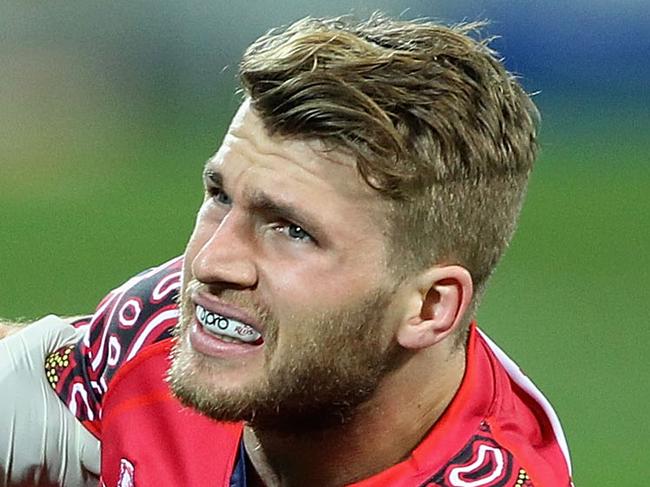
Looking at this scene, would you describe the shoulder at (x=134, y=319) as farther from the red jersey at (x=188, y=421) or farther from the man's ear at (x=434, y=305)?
the man's ear at (x=434, y=305)

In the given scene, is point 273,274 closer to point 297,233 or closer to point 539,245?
point 297,233

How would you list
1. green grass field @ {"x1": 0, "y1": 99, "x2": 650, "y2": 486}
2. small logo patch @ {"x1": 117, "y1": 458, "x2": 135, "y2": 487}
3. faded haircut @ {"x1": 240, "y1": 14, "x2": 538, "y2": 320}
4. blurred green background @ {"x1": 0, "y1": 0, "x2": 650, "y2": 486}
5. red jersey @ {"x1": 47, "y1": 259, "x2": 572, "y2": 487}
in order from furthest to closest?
blurred green background @ {"x1": 0, "y1": 0, "x2": 650, "y2": 486}, green grass field @ {"x1": 0, "y1": 99, "x2": 650, "y2": 486}, small logo patch @ {"x1": 117, "y1": 458, "x2": 135, "y2": 487}, red jersey @ {"x1": 47, "y1": 259, "x2": 572, "y2": 487}, faded haircut @ {"x1": 240, "y1": 14, "x2": 538, "y2": 320}

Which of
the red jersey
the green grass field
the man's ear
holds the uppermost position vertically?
the man's ear

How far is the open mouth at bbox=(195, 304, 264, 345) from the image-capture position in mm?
1201

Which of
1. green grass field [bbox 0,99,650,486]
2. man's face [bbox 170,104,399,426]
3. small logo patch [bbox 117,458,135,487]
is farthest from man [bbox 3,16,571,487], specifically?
green grass field [bbox 0,99,650,486]

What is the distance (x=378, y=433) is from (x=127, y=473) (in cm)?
29

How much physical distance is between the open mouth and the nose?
0.03 metres

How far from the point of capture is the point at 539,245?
318 centimetres

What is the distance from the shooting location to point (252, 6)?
3.84 meters

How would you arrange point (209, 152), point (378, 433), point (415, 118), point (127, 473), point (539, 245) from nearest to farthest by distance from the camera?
1. point (415, 118)
2. point (378, 433)
3. point (127, 473)
4. point (539, 245)
5. point (209, 152)

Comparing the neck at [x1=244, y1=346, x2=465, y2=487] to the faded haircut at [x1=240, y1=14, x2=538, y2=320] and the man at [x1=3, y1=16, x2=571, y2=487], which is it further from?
the faded haircut at [x1=240, y1=14, x2=538, y2=320]

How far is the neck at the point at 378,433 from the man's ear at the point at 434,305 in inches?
1.7

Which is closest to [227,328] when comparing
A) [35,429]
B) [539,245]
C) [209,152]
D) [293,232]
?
[293,232]

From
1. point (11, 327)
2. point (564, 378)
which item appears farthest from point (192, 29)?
point (11, 327)
